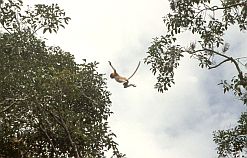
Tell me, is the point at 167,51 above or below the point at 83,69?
below

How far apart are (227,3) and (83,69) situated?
24.6 ft

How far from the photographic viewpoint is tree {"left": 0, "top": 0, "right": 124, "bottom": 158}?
1335 cm

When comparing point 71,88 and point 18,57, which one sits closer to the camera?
point 71,88

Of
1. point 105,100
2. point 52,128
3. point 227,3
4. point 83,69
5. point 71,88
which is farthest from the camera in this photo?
point 105,100

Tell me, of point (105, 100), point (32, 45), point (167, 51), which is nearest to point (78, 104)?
point (105, 100)

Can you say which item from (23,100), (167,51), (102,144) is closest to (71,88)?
(23,100)

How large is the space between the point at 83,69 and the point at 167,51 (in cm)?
596

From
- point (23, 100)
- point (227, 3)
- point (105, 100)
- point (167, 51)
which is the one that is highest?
point (105, 100)

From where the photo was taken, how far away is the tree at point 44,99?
43.8 ft

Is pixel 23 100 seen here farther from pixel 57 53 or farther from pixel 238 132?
pixel 238 132

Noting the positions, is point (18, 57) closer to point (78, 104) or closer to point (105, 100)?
point (78, 104)

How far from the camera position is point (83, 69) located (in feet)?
57.9

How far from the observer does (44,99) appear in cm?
1324

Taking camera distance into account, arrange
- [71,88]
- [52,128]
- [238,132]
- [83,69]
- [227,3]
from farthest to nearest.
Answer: [83,69]
[52,128]
[238,132]
[71,88]
[227,3]
